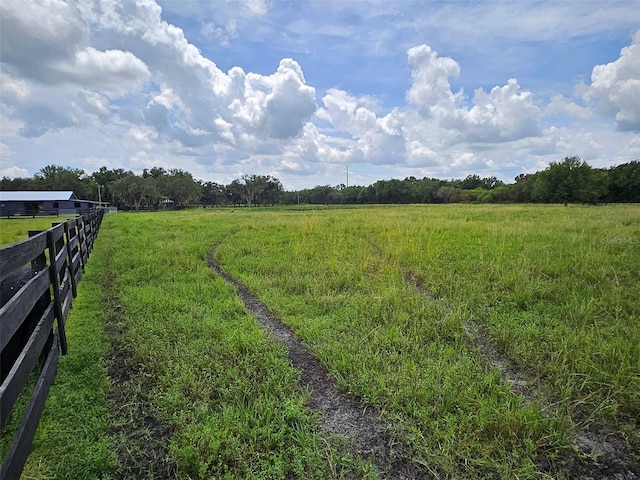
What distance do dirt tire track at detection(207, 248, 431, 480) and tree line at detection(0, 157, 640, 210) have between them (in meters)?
48.4

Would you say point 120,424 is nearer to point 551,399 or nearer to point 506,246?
point 551,399

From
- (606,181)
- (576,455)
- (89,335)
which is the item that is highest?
(606,181)

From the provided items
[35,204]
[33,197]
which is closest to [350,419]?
[33,197]

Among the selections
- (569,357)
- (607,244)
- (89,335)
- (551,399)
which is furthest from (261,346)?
(607,244)

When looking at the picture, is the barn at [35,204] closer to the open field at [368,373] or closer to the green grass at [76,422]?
the open field at [368,373]

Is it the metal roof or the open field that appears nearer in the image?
the open field

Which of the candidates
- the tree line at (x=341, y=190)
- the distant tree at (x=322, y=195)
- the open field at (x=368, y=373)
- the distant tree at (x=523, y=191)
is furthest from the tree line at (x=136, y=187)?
the open field at (x=368, y=373)

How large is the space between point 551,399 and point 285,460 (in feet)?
8.45

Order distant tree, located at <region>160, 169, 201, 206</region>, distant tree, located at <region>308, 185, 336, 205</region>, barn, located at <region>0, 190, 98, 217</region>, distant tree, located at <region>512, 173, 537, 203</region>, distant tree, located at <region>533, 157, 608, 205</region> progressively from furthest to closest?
distant tree, located at <region>308, 185, 336, 205</region> → distant tree, located at <region>160, 169, 201, 206</region> → distant tree, located at <region>512, 173, 537, 203</region> → barn, located at <region>0, 190, 98, 217</region> → distant tree, located at <region>533, 157, 608, 205</region>

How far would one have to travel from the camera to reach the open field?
251cm

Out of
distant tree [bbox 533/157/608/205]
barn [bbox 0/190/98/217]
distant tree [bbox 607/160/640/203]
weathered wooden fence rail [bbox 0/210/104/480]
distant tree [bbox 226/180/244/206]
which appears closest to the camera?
weathered wooden fence rail [bbox 0/210/104/480]

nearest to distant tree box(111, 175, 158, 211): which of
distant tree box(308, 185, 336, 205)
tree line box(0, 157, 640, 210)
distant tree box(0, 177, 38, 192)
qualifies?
tree line box(0, 157, 640, 210)

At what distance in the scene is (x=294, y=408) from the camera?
2.98 meters

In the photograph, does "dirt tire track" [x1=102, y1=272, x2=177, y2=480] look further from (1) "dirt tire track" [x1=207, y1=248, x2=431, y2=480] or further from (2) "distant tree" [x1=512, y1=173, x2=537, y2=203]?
(2) "distant tree" [x1=512, y1=173, x2=537, y2=203]
